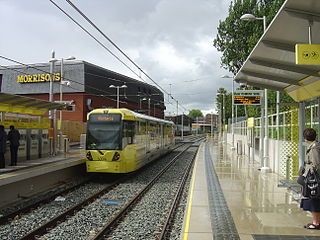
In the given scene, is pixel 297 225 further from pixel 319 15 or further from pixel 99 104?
pixel 99 104

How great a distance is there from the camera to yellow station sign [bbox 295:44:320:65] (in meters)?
5.57

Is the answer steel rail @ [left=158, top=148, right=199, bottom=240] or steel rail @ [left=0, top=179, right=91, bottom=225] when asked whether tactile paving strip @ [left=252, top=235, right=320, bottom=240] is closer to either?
steel rail @ [left=158, top=148, right=199, bottom=240]

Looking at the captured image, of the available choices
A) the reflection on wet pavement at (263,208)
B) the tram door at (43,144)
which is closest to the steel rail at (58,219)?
the reflection on wet pavement at (263,208)

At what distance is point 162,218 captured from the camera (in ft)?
27.1

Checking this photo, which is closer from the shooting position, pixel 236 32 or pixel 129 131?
pixel 129 131

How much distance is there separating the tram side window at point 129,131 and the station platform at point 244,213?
355cm

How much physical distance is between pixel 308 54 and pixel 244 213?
3601mm

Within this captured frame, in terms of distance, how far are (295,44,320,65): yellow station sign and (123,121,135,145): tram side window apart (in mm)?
8785

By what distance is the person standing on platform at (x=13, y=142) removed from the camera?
12.5 metres

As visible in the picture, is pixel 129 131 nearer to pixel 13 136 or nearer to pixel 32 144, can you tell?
pixel 13 136

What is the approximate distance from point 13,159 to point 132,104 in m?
40.9

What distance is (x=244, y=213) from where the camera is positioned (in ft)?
23.6

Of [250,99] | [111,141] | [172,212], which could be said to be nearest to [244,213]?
[172,212]

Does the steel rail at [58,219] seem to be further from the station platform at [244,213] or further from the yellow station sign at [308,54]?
the yellow station sign at [308,54]
